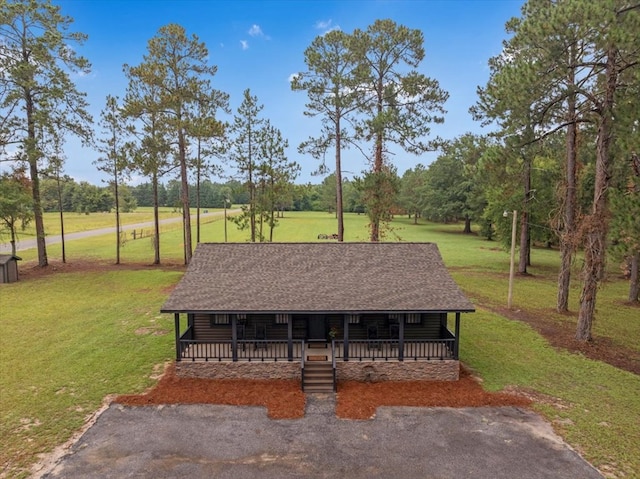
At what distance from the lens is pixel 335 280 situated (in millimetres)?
17031

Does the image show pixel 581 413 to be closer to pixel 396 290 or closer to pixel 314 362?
pixel 396 290

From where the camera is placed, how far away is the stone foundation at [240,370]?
615 inches

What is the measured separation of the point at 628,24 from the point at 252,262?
54.1 ft

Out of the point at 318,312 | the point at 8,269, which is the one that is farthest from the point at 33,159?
the point at 318,312

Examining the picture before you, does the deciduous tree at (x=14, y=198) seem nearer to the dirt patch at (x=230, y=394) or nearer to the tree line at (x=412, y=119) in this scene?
the tree line at (x=412, y=119)

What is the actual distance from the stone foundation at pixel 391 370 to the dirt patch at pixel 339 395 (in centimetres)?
23

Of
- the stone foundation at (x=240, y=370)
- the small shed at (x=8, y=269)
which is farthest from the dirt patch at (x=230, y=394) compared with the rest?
the small shed at (x=8, y=269)

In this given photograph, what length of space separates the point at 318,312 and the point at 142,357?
8.37 m

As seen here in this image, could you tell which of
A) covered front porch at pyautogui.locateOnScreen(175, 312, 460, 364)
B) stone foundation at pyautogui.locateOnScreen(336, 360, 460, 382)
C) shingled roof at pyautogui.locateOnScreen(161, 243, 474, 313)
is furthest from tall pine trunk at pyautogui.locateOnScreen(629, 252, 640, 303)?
stone foundation at pyautogui.locateOnScreen(336, 360, 460, 382)

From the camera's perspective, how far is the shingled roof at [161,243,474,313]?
51.0 ft

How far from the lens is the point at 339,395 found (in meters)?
14.5

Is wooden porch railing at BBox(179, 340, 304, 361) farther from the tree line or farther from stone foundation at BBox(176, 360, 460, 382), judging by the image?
the tree line

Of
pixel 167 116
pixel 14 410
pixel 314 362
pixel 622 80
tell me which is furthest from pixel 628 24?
pixel 167 116

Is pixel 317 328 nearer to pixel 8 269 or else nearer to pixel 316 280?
pixel 316 280
